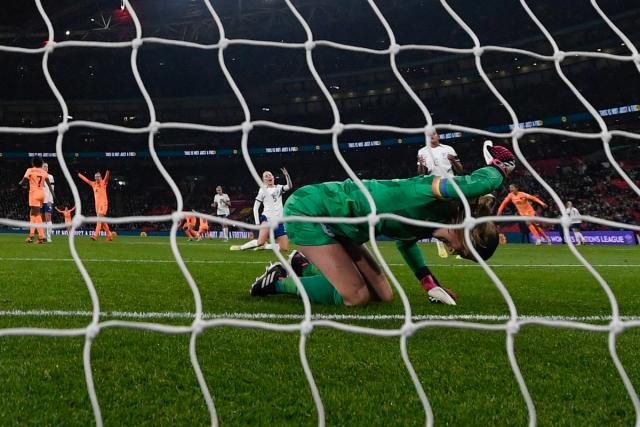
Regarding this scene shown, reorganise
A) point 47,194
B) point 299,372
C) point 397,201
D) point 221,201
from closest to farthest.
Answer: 1. point 299,372
2. point 397,201
3. point 47,194
4. point 221,201

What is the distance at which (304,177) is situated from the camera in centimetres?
3247

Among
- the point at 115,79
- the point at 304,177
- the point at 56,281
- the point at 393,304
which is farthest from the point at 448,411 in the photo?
the point at 115,79

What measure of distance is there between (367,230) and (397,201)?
24 centimetres

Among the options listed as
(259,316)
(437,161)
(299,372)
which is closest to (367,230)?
(259,316)

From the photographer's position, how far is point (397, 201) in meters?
3.16

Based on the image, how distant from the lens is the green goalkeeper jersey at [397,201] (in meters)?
2.85

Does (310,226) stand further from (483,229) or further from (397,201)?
(483,229)

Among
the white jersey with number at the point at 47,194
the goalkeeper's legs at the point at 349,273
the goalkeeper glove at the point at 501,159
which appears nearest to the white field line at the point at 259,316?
the goalkeeper's legs at the point at 349,273

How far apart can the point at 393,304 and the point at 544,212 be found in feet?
72.9

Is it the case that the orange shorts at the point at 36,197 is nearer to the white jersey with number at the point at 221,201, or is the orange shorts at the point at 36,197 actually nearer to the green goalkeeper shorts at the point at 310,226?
the white jersey with number at the point at 221,201

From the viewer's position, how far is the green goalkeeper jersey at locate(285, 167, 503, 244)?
112 inches

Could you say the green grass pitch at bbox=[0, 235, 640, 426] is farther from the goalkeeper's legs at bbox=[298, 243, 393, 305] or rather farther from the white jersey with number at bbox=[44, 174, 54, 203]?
the white jersey with number at bbox=[44, 174, 54, 203]

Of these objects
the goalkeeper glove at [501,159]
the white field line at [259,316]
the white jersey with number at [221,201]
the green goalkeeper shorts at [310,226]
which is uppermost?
the goalkeeper glove at [501,159]

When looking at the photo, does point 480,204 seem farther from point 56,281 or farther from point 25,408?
point 56,281
